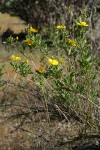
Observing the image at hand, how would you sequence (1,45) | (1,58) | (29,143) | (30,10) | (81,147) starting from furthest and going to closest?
(30,10)
(1,45)
(1,58)
(29,143)
(81,147)

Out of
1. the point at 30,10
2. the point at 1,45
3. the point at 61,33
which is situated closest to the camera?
the point at 61,33

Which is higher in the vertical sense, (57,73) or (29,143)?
(57,73)

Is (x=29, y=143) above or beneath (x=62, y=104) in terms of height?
beneath

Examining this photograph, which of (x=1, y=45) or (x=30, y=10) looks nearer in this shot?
(x=1, y=45)

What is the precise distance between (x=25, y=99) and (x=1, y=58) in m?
2.69

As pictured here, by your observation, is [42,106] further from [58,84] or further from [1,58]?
[1,58]

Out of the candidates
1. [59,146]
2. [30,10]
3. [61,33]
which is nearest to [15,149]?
[59,146]

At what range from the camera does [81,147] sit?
3262mm

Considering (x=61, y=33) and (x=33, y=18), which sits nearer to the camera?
(x=61, y=33)

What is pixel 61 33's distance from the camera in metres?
2.71

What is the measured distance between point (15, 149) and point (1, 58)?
11.2 feet

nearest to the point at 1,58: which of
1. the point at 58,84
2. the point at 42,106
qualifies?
the point at 42,106

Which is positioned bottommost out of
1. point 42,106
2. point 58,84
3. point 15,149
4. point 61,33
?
point 15,149

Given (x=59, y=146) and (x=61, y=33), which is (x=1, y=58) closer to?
(x=59, y=146)
